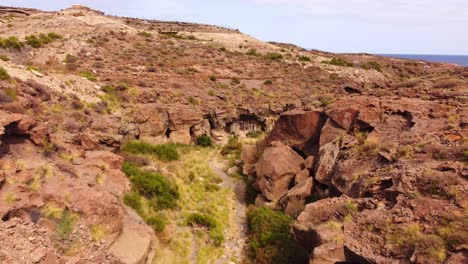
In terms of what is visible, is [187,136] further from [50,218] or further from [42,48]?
[42,48]

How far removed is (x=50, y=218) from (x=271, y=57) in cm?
4569

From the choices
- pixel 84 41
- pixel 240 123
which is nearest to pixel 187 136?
pixel 240 123

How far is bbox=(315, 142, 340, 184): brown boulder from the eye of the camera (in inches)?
779

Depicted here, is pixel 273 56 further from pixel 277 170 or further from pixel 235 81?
pixel 277 170

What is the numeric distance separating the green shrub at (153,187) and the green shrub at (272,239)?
181 inches

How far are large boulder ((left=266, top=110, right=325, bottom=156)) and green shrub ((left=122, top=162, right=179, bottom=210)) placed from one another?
26.4 ft

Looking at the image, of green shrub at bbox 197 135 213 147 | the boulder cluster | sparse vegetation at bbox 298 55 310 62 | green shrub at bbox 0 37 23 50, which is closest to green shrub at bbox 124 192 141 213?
the boulder cluster

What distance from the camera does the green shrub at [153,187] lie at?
19938 mm

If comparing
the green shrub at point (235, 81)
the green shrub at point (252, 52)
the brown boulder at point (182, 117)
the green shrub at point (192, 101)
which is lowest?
the brown boulder at point (182, 117)

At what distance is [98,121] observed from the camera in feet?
81.9

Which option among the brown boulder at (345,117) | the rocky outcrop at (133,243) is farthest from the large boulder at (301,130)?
the rocky outcrop at (133,243)

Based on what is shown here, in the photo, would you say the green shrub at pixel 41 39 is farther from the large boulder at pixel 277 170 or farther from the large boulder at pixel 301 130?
the large boulder at pixel 277 170

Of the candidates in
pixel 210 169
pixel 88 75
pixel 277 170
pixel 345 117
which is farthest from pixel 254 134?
pixel 88 75

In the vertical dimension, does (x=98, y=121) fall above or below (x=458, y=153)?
below
